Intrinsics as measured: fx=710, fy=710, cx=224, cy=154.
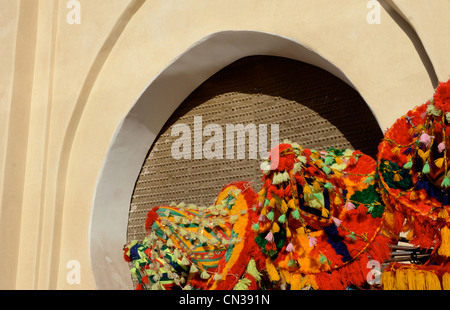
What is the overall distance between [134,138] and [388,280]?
2.77 m

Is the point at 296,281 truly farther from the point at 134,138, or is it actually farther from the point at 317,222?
the point at 134,138

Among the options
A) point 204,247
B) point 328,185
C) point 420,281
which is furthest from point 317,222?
point 204,247

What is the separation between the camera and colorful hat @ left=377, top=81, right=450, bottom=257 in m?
2.88

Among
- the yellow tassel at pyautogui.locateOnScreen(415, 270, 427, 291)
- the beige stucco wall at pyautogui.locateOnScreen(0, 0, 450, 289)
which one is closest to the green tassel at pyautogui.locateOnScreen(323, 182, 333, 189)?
the yellow tassel at pyautogui.locateOnScreen(415, 270, 427, 291)

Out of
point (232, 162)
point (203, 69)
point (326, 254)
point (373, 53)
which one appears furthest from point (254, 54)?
point (326, 254)

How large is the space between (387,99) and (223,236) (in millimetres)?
1176

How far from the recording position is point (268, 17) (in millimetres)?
4492

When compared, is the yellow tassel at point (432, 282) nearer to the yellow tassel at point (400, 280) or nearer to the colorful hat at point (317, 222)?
the yellow tassel at point (400, 280)

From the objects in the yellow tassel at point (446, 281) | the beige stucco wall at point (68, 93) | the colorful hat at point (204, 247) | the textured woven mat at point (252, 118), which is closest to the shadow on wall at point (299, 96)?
the textured woven mat at point (252, 118)

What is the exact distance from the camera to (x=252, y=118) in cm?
482

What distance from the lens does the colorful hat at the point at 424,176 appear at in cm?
288

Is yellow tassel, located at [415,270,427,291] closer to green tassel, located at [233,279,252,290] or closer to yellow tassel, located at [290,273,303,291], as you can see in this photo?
yellow tassel, located at [290,273,303,291]

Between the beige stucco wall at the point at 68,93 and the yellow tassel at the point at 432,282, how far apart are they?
2013 millimetres

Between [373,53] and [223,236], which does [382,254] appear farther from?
[373,53]
